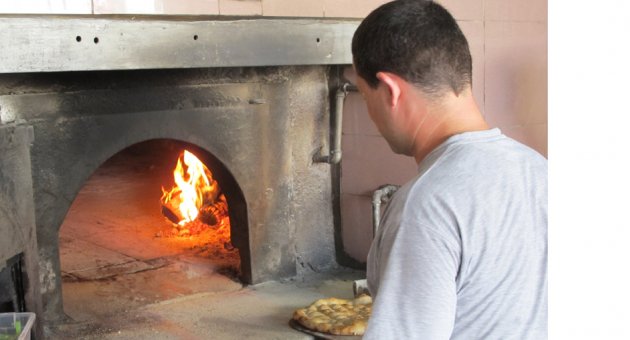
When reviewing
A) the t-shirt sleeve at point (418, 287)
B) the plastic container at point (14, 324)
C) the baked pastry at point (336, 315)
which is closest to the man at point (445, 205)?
the t-shirt sleeve at point (418, 287)

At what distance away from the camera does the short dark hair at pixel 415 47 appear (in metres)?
1.23

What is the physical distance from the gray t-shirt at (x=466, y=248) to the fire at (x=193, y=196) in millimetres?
2936

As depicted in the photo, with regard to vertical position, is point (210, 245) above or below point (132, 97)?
below

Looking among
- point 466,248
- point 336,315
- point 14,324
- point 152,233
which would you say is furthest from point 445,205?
point 152,233

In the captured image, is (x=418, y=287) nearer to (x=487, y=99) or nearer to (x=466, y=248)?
(x=466, y=248)

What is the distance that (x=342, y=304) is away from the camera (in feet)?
10.6

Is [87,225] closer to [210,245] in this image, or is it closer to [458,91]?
[210,245]

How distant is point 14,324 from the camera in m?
2.22

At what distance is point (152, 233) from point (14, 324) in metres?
2.06

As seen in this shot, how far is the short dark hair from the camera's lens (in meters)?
1.23

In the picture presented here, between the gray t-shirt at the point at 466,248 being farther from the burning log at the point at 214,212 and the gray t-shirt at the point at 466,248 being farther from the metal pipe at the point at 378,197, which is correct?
the burning log at the point at 214,212
